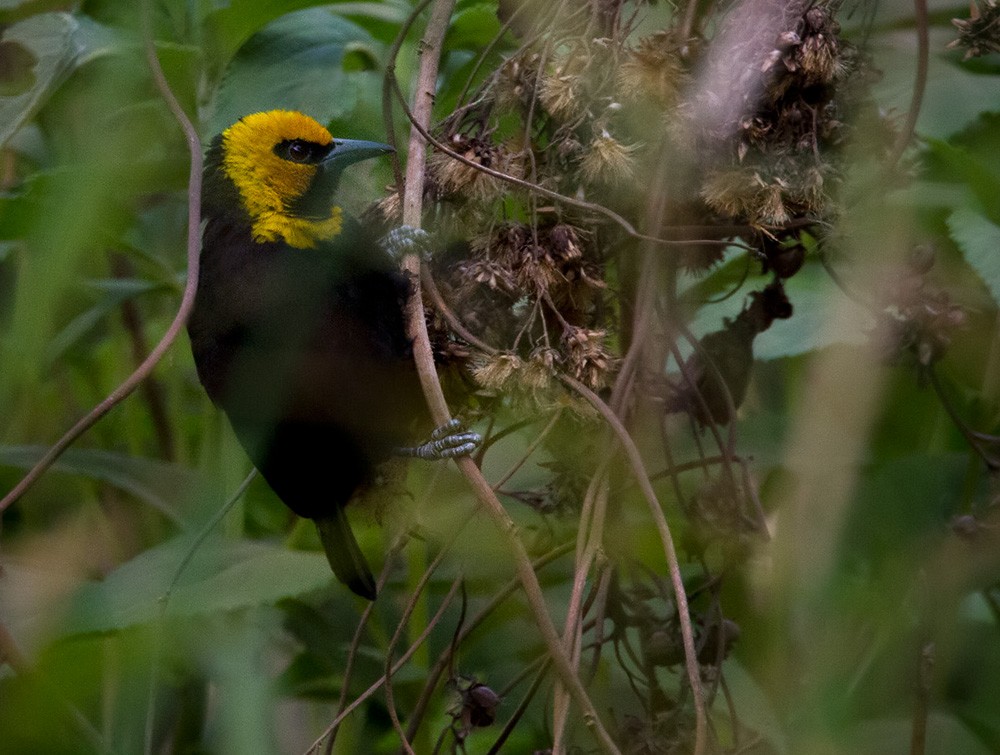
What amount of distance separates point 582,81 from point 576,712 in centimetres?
55

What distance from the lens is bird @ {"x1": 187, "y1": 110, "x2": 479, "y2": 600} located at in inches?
48.9

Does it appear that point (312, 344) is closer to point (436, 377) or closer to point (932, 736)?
point (436, 377)

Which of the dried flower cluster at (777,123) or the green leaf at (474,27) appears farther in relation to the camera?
the green leaf at (474,27)

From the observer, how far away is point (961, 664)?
4.21ft

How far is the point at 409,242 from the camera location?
97 cm

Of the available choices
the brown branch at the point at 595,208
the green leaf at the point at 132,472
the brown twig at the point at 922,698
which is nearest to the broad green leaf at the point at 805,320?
the brown branch at the point at 595,208

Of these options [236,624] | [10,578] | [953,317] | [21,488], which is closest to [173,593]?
[236,624]

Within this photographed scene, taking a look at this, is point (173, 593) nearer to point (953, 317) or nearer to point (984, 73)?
point (953, 317)

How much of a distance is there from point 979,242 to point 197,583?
2.88 feet

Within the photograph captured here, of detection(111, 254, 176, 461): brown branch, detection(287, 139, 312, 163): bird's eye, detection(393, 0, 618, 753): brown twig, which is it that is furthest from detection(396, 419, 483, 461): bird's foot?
detection(111, 254, 176, 461): brown branch

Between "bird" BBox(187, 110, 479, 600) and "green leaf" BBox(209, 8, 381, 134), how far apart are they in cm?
6

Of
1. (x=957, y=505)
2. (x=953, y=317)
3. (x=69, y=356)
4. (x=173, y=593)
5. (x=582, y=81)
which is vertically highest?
(x=582, y=81)

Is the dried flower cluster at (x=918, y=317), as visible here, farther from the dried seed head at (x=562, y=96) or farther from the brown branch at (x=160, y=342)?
the brown branch at (x=160, y=342)

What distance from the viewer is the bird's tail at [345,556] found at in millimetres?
1271
